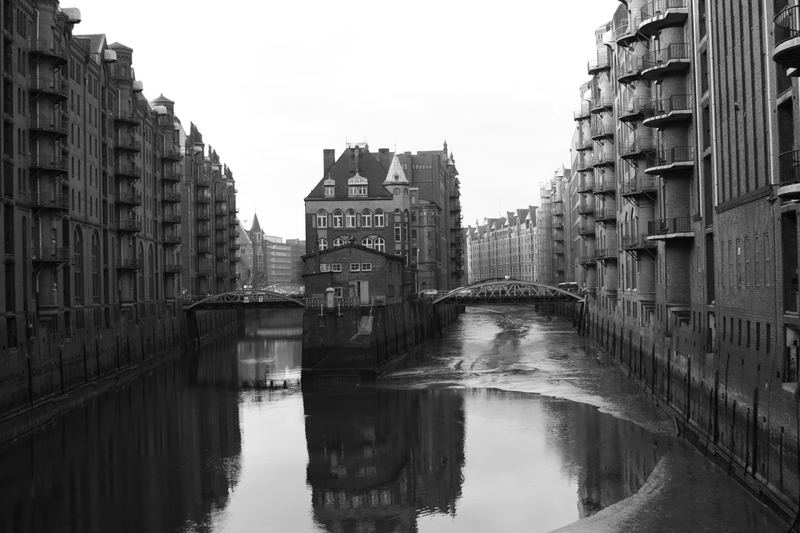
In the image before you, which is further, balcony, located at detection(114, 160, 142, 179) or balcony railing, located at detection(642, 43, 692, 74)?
balcony, located at detection(114, 160, 142, 179)

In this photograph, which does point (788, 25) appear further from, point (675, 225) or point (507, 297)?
point (507, 297)

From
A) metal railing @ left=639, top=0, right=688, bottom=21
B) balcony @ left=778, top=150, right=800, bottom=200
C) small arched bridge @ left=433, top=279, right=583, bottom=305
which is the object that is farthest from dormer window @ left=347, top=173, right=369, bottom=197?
balcony @ left=778, top=150, right=800, bottom=200

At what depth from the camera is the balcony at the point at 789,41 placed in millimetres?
18672

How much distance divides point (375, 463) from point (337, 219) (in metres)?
58.2

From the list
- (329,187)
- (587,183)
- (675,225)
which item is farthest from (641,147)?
(329,187)

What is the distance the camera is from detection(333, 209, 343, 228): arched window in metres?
88.8

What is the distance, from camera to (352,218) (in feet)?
293

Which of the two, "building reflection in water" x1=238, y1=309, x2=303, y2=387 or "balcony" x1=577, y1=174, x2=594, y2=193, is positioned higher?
"balcony" x1=577, y1=174, x2=594, y2=193

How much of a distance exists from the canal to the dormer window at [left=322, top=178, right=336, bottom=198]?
3853 cm

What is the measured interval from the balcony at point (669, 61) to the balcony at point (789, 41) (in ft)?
51.4

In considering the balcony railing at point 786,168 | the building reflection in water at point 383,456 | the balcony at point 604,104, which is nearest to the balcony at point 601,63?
the balcony at point 604,104

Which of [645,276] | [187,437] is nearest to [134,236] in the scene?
[187,437]

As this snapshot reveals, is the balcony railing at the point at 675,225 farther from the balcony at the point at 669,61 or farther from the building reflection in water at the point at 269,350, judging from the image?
the building reflection in water at the point at 269,350

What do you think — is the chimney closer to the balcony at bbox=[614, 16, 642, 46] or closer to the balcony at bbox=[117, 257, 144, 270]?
the balcony at bbox=[117, 257, 144, 270]
